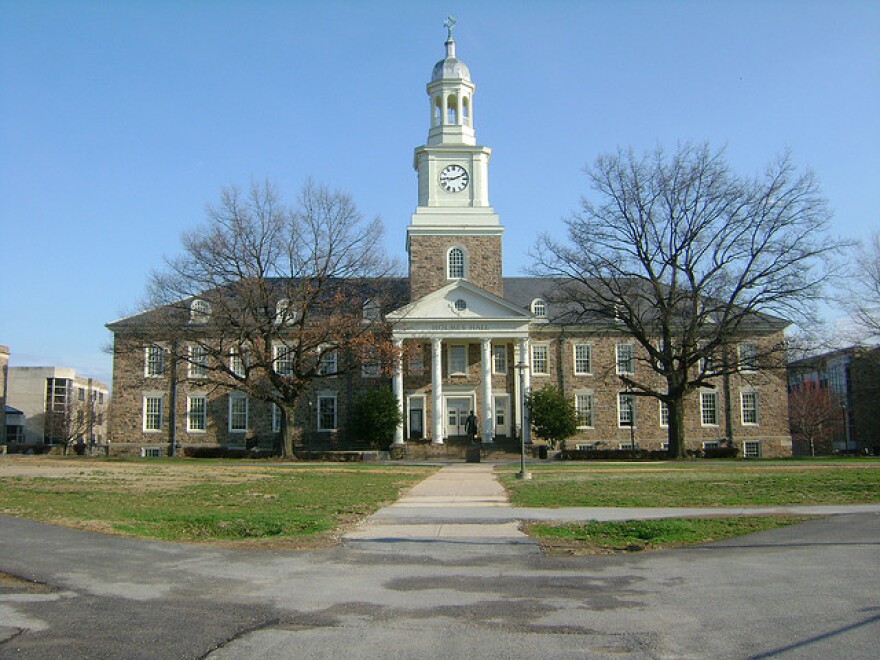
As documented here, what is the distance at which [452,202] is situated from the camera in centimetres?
5272

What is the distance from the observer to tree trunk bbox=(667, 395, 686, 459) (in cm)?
4256

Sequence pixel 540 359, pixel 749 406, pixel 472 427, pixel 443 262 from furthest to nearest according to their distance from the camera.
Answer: pixel 749 406 → pixel 540 359 → pixel 443 262 → pixel 472 427

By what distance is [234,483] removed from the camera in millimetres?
23500

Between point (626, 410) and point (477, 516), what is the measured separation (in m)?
41.1

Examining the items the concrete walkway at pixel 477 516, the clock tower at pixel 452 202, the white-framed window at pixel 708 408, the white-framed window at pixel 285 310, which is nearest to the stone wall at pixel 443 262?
the clock tower at pixel 452 202

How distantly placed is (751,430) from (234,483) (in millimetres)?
40738

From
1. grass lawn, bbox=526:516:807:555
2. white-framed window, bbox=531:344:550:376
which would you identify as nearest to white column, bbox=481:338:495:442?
white-framed window, bbox=531:344:550:376

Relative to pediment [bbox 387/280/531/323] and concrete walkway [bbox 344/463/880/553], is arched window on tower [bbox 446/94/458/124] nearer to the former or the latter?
pediment [bbox 387/280/531/323]

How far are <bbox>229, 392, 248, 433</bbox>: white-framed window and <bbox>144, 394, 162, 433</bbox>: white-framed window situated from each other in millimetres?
4491

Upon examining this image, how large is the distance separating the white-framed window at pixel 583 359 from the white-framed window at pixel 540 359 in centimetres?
187

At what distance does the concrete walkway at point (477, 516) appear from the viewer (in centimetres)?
1235

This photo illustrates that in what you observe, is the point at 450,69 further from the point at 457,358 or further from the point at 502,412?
the point at 502,412

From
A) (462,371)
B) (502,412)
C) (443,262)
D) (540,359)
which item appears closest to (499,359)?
(462,371)

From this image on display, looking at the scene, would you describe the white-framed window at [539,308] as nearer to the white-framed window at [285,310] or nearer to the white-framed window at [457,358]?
the white-framed window at [457,358]
